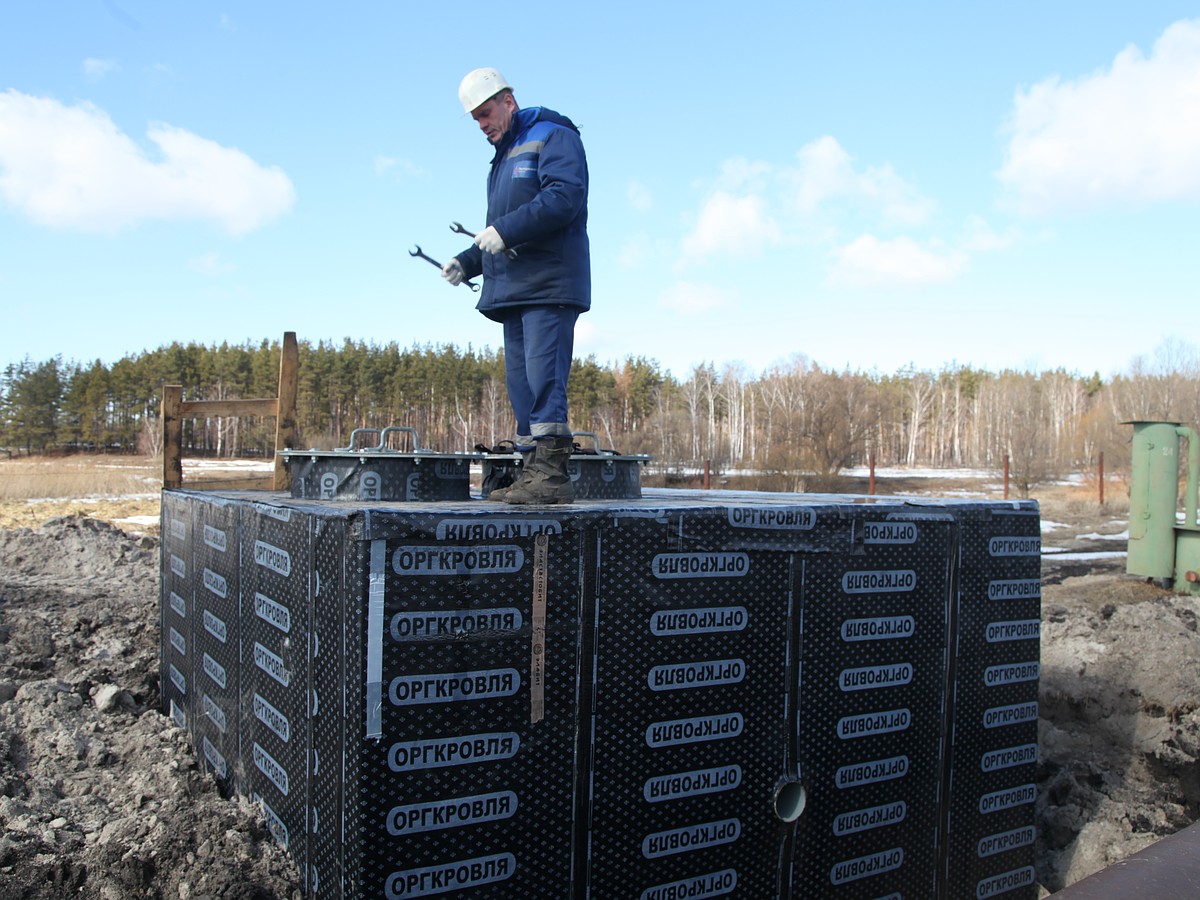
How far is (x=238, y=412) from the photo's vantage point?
8172 millimetres

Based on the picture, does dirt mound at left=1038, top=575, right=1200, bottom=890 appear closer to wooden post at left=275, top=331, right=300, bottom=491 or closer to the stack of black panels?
the stack of black panels

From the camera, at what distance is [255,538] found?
331 centimetres

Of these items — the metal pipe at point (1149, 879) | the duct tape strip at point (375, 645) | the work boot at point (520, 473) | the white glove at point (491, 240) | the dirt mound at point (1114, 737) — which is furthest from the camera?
the dirt mound at point (1114, 737)

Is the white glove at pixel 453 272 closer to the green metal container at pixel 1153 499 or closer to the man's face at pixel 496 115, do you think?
the man's face at pixel 496 115

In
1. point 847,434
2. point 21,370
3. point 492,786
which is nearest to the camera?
point 492,786

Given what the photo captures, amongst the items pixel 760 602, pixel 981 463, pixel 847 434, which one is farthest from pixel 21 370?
pixel 760 602

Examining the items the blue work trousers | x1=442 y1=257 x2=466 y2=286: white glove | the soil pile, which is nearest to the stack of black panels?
the soil pile

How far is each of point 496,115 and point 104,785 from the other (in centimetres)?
322

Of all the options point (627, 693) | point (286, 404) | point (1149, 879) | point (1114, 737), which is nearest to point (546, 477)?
point (627, 693)

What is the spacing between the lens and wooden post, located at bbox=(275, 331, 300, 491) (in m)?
7.30

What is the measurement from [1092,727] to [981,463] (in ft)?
249

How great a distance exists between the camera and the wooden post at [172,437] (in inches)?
269

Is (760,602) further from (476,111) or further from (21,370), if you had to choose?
(21,370)

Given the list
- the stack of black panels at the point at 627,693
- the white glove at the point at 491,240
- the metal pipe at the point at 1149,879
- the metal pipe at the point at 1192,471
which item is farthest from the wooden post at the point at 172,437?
the metal pipe at the point at 1192,471
